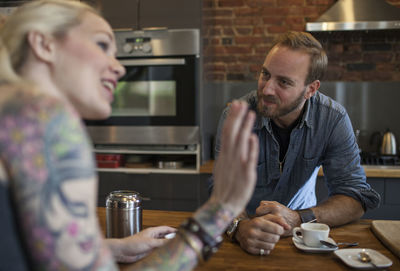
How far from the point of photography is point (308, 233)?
1.15m

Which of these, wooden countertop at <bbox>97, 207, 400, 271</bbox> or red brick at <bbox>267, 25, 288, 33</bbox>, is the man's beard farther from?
red brick at <bbox>267, 25, 288, 33</bbox>

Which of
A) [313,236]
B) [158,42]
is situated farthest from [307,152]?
[158,42]

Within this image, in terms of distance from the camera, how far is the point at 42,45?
0.61m

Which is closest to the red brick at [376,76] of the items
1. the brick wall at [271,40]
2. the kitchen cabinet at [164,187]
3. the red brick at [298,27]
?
the brick wall at [271,40]

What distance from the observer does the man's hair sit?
5.88ft

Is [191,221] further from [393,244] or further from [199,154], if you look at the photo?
[199,154]

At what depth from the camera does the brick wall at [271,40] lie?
10.7 feet

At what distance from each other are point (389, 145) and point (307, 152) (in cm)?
154

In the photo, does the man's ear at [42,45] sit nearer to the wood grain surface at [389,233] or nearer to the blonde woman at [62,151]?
the blonde woman at [62,151]

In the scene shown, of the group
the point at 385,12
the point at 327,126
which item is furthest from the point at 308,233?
the point at 385,12

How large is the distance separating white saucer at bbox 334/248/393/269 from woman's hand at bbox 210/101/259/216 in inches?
19.3

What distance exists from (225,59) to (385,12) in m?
1.30

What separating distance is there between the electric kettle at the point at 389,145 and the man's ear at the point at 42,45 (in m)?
2.94

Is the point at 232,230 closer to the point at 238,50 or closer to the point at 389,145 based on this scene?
the point at 389,145
